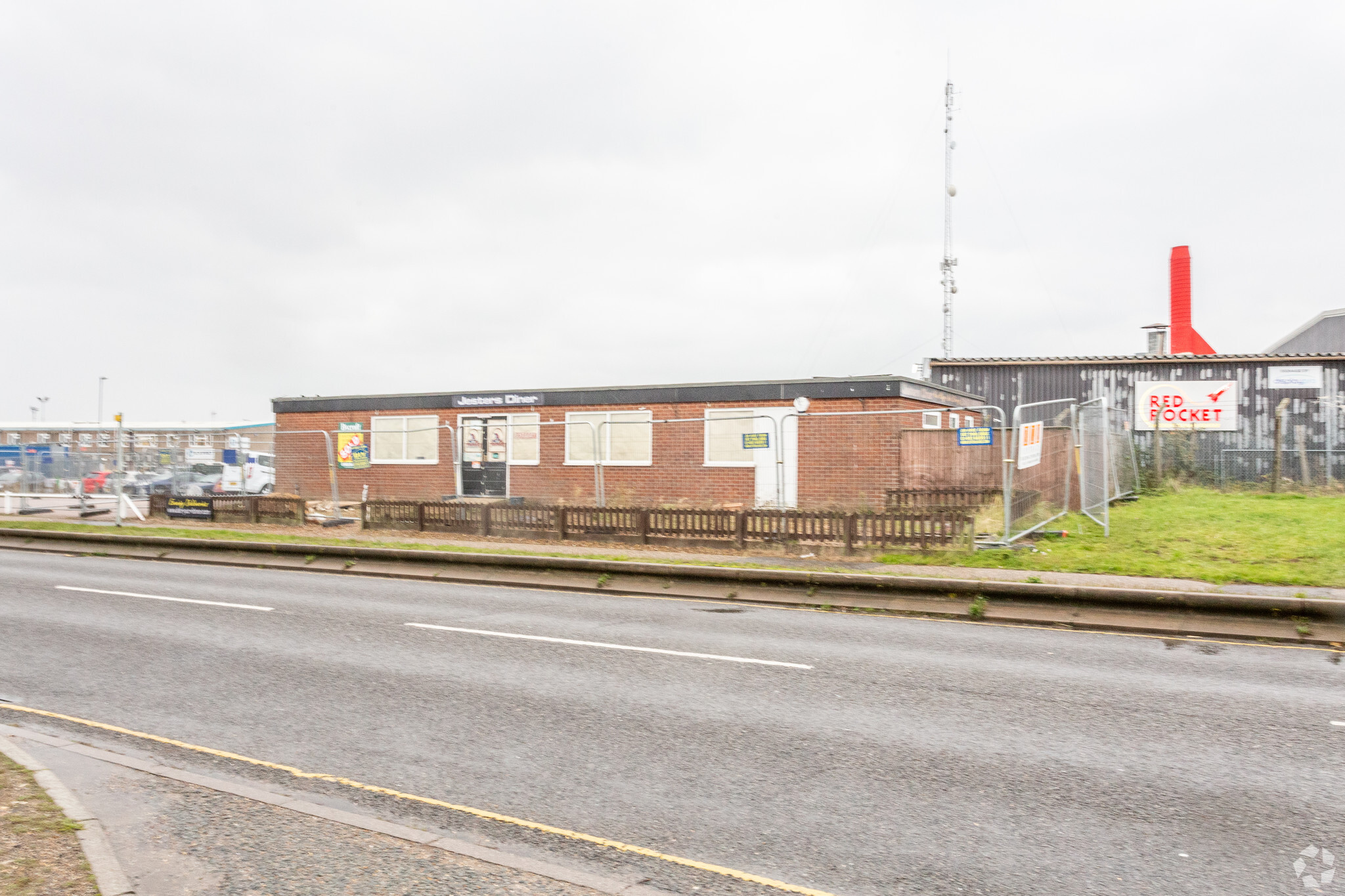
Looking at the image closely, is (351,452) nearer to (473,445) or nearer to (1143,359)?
(473,445)

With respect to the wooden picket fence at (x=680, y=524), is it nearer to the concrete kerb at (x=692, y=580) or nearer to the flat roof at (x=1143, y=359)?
the concrete kerb at (x=692, y=580)

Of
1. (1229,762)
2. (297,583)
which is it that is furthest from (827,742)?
(297,583)

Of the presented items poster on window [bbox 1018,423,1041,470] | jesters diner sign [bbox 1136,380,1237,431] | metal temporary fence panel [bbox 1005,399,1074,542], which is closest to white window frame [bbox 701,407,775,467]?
metal temporary fence panel [bbox 1005,399,1074,542]

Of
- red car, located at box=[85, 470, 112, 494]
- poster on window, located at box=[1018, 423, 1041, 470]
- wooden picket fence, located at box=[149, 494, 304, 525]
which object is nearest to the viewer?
poster on window, located at box=[1018, 423, 1041, 470]

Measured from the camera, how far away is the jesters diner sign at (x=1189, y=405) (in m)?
28.6

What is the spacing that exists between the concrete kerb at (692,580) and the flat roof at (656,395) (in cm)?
912

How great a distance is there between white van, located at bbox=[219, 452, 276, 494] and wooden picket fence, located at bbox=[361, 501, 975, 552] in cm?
771

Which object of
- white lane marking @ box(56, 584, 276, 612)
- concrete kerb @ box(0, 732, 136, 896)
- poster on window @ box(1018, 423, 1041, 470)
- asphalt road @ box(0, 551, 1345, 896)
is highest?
poster on window @ box(1018, 423, 1041, 470)

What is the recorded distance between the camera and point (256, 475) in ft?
86.2

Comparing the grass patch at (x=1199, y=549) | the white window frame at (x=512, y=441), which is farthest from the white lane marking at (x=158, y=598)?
the white window frame at (x=512, y=441)

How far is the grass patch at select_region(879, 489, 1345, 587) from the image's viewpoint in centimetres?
1161

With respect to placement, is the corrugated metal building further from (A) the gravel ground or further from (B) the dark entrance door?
(A) the gravel ground

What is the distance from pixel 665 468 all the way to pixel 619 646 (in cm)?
1407

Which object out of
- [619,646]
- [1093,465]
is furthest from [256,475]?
[1093,465]
